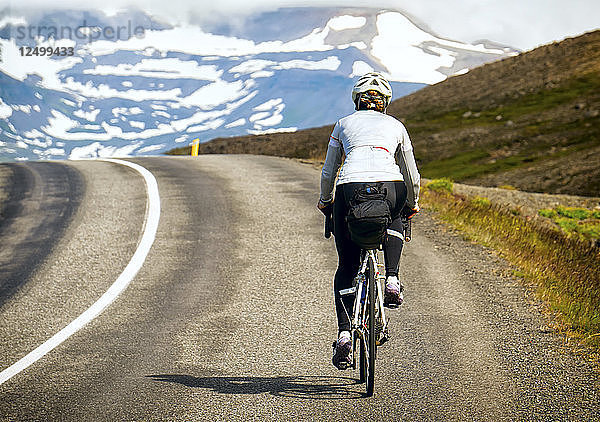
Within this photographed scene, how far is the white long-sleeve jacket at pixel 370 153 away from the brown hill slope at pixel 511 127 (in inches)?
1007

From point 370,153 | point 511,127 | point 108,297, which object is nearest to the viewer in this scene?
point 370,153

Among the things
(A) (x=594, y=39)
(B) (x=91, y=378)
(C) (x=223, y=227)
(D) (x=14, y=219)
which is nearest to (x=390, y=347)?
(B) (x=91, y=378)

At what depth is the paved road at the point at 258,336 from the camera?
4.80 metres

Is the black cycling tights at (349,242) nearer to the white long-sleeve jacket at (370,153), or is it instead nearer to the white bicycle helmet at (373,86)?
the white long-sleeve jacket at (370,153)

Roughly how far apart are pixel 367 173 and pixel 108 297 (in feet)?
14.0

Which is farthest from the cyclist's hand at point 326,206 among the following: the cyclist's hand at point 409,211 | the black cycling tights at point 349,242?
the cyclist's hand at point 409,211

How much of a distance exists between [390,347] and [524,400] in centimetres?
146

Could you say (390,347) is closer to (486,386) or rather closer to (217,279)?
(486,386)

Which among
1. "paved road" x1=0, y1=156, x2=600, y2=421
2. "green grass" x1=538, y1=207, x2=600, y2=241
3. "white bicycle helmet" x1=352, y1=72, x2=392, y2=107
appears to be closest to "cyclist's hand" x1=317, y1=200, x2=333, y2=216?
"white bicycle helmet" x1=352, y1=72, x2=392, y2=107

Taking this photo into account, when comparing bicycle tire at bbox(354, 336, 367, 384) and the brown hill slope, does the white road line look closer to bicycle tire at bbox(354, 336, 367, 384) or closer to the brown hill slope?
bicycle tire at bbox(354, 336, 367, 384)

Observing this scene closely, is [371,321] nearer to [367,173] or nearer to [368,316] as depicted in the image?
[368,316]

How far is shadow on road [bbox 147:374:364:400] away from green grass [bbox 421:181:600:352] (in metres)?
2.46

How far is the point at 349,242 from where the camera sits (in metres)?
5.04

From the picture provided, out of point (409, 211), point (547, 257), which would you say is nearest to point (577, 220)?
point (547, 257)
